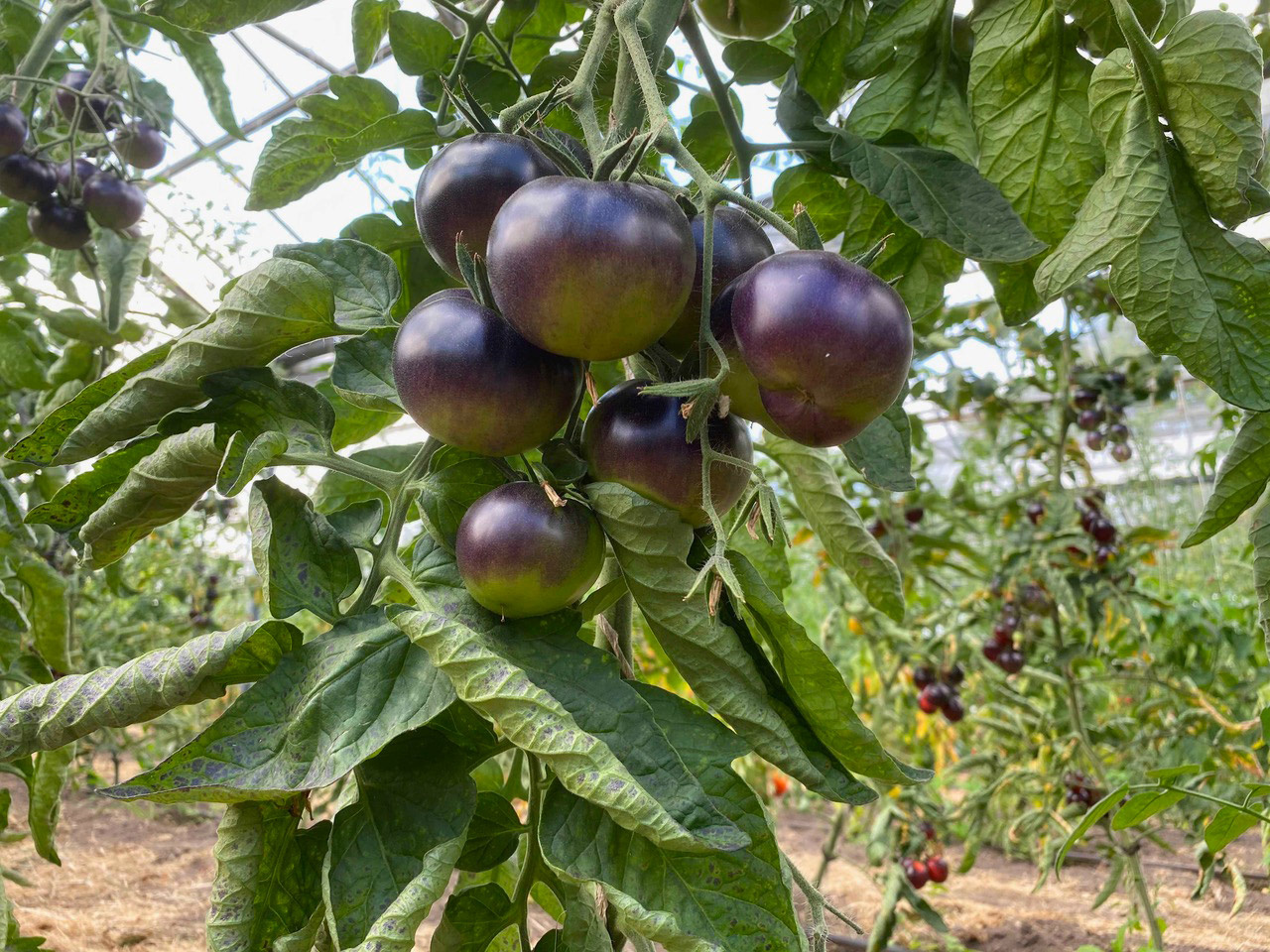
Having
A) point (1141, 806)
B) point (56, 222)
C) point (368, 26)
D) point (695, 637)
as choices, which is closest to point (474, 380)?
point (695, 637)

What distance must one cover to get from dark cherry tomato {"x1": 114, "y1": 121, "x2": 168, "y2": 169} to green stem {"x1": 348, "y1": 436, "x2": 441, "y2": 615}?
1.43 meters

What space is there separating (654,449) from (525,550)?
86 mm

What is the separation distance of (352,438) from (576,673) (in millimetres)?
403

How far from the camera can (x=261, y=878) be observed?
50 cm

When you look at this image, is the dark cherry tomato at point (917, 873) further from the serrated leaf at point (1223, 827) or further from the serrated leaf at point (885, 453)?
the serrated leaf at point (885, 453)

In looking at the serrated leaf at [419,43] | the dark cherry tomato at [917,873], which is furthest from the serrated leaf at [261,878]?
the dark cherry tomato at [917,873]

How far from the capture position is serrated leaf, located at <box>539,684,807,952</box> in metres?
0.46

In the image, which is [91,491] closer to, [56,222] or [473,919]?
[473,919]

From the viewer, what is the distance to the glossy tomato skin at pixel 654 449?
1.69ft

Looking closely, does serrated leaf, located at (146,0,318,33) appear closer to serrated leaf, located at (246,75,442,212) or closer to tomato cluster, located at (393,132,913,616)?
serrated leaf, located at (246,75,442,212)

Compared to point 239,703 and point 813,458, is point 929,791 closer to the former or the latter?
point 813,458

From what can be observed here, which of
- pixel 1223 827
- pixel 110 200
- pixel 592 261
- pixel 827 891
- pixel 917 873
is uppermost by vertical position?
pixel 592 261

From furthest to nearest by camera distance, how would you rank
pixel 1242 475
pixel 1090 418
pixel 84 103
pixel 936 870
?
pixel 1090 418 < pixel 936 870 < pixel 84 103 < pixel 1242 475

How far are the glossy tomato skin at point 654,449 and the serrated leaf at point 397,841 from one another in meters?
0.18
